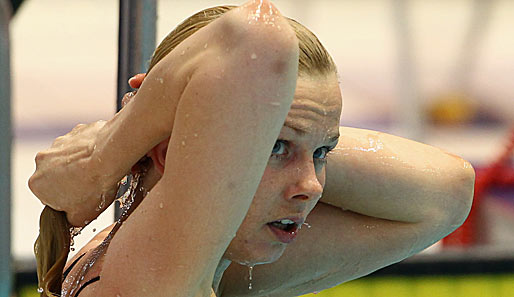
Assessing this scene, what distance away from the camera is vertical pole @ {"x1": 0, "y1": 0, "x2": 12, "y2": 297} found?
45.9 inches

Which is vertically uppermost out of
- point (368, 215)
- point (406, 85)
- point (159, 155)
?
point (159, 155)

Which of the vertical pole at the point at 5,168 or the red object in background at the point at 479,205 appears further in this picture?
the red object in background at the point at 479,205

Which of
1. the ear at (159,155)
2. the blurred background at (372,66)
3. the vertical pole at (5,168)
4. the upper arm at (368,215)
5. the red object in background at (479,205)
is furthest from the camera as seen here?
the blurred background at (372,66)

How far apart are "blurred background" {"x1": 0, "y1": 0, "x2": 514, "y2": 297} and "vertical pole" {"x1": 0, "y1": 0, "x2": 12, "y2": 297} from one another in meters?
3.21

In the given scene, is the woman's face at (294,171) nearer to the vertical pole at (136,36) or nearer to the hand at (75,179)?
the hand at (75,179)

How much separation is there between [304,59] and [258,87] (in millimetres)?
126

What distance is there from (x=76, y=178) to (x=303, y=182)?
20 centimetres

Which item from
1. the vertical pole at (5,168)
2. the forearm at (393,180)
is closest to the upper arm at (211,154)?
the forearm at (393,180)

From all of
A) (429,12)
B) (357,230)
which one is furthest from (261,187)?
(429,12)

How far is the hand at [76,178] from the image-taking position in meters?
0.68

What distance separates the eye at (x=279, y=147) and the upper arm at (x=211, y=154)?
0.06 meters

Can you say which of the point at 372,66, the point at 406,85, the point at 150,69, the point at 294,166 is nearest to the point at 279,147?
the point at 294,166

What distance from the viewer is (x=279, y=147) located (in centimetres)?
64

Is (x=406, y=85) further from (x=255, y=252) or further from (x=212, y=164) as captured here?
(x=212, y=164)
